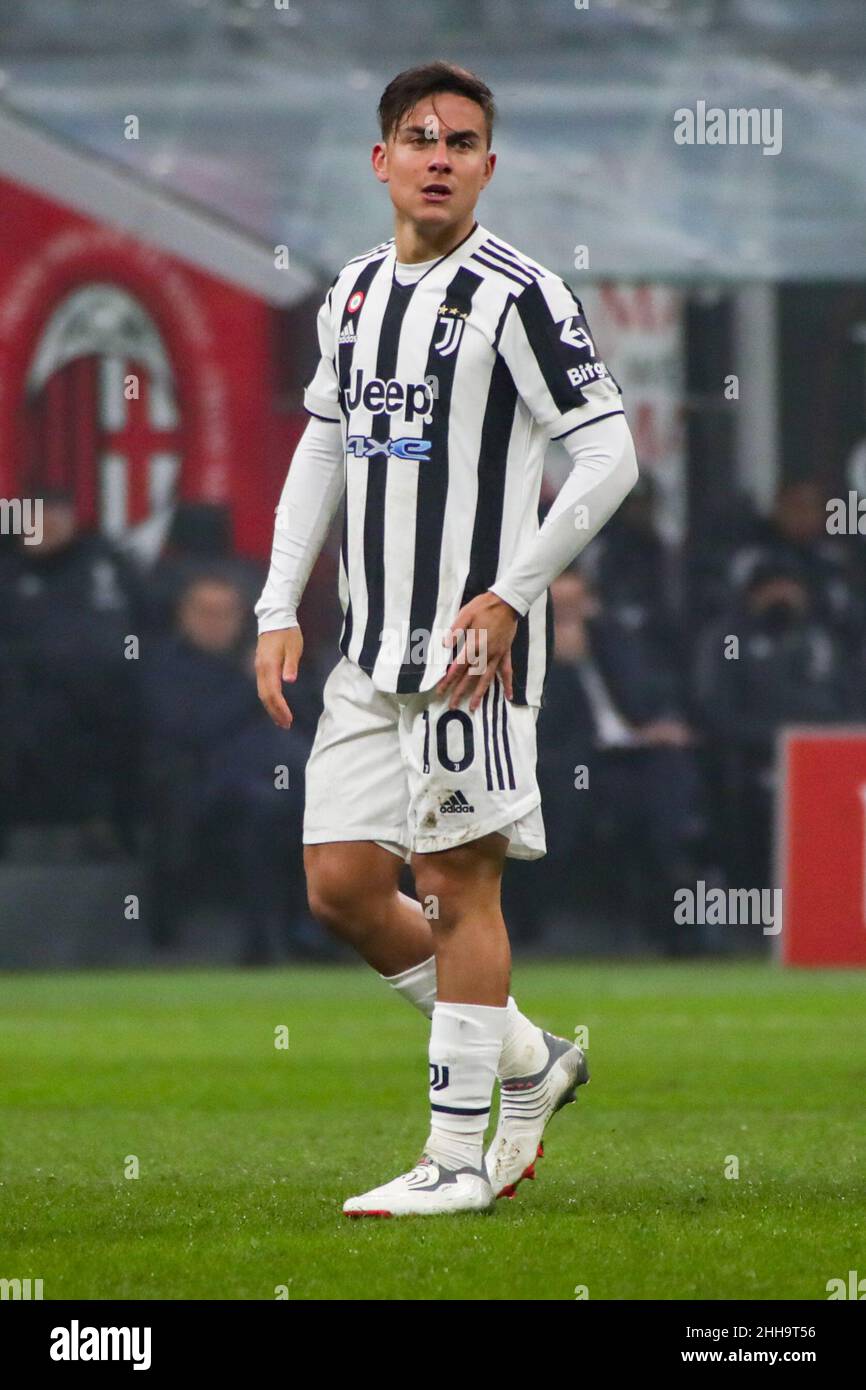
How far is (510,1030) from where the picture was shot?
4.47 m

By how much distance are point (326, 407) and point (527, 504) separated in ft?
1.54

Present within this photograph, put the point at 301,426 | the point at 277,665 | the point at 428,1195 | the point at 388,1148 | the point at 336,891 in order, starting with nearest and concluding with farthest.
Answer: the point at 428,1195 < the point at 336,891 < the point at 277,665 < the point at 388,1148 < the point at 301,426

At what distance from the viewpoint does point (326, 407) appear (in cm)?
455

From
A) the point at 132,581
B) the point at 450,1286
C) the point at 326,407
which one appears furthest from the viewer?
the point at 132,581

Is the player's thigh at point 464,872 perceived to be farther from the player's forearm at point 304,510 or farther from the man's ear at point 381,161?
the man's ear at point 381,161

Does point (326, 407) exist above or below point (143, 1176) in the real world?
above

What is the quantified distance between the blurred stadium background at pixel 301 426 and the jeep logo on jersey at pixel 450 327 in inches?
281

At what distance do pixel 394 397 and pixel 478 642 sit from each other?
0.48 m

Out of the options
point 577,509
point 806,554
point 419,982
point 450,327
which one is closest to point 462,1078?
point 419,982

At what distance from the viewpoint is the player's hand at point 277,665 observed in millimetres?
4430

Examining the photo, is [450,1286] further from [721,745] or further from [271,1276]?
[721,745]

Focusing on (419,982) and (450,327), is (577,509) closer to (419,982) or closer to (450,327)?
(450,327)

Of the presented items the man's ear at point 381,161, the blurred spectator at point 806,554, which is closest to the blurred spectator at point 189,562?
the blurred spectator at point 806,554
